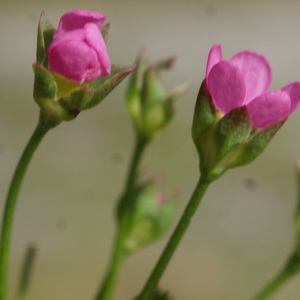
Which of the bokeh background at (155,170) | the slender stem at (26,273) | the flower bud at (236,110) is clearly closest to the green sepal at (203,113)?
A: the flower bud at (236,110)

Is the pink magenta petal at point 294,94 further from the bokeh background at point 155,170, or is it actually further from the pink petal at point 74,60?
the bokeh background at point 155,170

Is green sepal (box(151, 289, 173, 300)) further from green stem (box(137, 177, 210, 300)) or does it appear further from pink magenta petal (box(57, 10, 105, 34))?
pink magenta petal (box(57, 10, 105, 34))

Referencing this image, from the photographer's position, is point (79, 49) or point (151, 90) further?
point (151, 90)

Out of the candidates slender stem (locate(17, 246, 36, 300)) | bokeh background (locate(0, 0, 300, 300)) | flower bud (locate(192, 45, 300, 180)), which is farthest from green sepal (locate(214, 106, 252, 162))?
bokeh background (locate(0, 0, 300, 300))

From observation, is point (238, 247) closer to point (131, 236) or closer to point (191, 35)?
point (191, 35)

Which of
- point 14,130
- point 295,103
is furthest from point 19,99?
point 295,103

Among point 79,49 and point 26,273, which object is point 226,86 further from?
point 26,273

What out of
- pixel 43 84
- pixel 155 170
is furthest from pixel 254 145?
pixel 155 170
